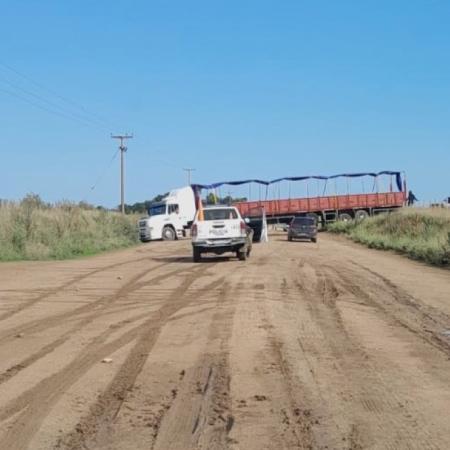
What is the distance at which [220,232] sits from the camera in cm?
2942

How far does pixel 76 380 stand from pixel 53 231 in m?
31.3

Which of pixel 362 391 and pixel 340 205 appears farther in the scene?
pixel 340 205

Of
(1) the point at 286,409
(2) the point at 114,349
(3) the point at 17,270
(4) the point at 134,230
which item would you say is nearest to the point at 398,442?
(1) the point at 286,409

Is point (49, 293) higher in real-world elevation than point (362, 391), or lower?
higher

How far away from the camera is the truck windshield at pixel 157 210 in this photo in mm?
57562

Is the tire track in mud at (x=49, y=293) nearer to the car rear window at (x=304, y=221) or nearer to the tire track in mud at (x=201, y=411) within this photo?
the tire track in mud at (x=201, y=411)

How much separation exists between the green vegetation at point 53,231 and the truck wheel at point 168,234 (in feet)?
16.1

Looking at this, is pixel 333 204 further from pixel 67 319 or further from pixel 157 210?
pixel 67 319

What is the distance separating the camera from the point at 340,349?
10.8 m

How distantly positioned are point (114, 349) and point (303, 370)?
2.87 metres

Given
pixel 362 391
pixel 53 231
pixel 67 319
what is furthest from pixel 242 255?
pixel 362 391

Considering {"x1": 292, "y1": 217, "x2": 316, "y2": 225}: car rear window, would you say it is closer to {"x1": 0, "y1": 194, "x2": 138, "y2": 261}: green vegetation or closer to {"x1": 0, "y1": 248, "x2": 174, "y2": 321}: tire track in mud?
{"x1": 0, "y1": 194, "x2": 138, "y2": 261}: green vegetation

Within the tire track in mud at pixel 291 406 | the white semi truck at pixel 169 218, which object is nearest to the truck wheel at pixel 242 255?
the tire track in mud at pixel 291 406

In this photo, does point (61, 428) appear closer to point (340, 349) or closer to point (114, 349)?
point (114, 349)
